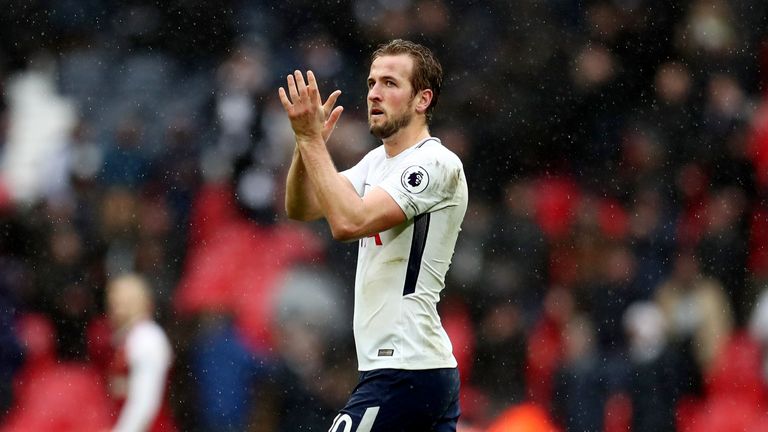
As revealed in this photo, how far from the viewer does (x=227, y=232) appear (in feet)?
26.8

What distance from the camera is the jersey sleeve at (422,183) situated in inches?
150

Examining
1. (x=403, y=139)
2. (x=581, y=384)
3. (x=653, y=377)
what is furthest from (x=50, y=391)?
(x=403, y=139)

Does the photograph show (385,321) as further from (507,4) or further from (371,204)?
(507,4)

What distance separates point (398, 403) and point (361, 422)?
0.12 m

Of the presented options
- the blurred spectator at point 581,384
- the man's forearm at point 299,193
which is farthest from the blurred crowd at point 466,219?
the man's forearm at point 299,193

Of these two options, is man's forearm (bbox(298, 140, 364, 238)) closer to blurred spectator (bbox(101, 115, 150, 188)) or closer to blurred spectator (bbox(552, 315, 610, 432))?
blurred spectator (bbox(552, 315, 610, 432))

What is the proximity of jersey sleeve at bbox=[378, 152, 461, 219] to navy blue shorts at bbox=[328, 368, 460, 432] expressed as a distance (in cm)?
47

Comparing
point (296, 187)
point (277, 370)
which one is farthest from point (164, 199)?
point (296, 187)

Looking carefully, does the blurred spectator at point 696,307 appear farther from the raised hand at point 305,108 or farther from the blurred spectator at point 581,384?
the raised hand at point 305,108

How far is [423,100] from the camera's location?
4039 millimetres

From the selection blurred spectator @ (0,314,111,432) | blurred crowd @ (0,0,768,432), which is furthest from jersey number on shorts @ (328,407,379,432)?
blurred spectator @ (0,314,111,432)

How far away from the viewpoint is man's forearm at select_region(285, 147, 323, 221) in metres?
4.15

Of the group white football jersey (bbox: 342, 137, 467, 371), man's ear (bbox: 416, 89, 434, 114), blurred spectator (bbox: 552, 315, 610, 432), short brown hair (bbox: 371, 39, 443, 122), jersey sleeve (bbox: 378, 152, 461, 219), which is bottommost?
blurred spectator (bbox: 552, 315, 610, 432)

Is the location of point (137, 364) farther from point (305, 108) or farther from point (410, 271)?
point (305, 108)
